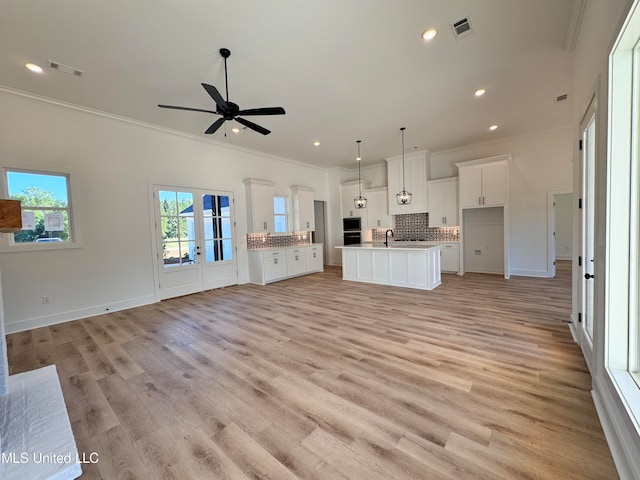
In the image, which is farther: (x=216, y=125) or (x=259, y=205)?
(x=259, y=205)

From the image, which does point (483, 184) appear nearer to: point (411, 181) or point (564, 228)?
point (411, 181)

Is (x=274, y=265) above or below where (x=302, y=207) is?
below

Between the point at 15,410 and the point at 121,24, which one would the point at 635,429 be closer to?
the point at 15,410

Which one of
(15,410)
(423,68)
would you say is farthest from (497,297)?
(15,410)

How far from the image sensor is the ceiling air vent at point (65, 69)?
121 inches

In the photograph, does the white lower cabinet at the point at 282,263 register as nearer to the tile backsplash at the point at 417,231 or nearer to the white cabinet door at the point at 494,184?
the tile backsplash at the point at 417,231

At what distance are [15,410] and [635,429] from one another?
3.39m

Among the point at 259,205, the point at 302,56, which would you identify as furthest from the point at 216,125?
the point at 259,205

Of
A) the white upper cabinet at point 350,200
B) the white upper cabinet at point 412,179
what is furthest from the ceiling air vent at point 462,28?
the white upper cabinet at point 350,200

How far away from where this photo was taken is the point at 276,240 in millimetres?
7371

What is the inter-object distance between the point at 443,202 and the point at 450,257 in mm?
1469

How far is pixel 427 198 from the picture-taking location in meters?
7.20

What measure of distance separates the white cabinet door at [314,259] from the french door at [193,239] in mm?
2125

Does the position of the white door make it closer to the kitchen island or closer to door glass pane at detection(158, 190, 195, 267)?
the kitchen island
